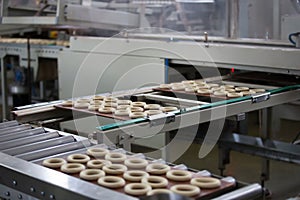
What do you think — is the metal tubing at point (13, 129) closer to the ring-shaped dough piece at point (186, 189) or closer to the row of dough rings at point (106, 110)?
the row of dough rings at point (106, 110)

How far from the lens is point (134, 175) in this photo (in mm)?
1147

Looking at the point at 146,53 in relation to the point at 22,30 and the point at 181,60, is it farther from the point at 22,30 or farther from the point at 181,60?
the point at 22,30

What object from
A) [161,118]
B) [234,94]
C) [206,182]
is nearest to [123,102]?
[161,118]

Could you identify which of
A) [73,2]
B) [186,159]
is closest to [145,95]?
[186,159]

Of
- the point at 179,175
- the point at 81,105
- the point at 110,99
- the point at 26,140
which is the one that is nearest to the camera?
the point at 179,175

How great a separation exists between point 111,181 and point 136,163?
0.13 meters

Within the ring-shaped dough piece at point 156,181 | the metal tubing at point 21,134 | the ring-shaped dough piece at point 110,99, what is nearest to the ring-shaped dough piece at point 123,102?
the ring-shaped dough piece at point 110,99

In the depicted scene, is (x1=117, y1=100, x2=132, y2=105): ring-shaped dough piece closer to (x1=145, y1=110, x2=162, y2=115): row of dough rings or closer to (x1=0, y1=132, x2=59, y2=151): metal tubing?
(x1=145, y1=110, x2=162, y2=115): row of dough rings

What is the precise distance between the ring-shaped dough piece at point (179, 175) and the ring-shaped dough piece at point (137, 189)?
0.08 metres

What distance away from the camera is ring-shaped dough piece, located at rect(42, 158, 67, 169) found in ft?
3.89

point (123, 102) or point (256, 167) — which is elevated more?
point (123, 102)

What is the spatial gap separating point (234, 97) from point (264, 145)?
2.49ft

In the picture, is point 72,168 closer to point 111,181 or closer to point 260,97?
point 111,181

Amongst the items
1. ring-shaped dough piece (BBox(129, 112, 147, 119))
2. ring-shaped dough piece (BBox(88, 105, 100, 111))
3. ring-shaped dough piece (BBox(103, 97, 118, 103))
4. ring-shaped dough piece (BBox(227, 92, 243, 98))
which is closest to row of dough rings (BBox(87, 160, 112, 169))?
ring-shaped dough piece (BBox(129, 112, 147, 119))
